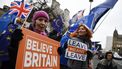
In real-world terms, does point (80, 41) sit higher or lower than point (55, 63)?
higher

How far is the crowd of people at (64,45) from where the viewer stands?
4.41 meters

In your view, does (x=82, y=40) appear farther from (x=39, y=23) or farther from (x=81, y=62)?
(x=39, y=23)

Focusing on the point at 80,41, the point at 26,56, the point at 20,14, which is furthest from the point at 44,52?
the point at 20,14

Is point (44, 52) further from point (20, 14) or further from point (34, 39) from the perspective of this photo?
point (20, 14)

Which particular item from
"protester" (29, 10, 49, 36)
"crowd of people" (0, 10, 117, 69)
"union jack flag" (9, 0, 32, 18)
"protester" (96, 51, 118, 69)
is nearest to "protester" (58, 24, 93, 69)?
"crowd of people" (0, 10, 117, 69)

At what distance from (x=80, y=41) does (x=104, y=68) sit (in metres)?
2.15

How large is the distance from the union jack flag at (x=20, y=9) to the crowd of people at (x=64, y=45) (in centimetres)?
122

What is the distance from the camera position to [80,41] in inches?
290

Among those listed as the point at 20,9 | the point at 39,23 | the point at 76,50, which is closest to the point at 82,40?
the point at 76,50

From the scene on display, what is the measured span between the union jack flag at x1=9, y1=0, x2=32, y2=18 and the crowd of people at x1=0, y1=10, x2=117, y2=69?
1216mm

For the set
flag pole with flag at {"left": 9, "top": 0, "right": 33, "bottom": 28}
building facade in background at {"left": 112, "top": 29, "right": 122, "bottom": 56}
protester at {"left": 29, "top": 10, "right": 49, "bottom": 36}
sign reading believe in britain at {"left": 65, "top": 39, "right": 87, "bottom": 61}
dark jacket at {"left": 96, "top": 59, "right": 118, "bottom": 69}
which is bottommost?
dark jacket at {"left": 96, "top": 59, "right": 118, "bottom": 69}

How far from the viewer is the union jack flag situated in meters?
8.74

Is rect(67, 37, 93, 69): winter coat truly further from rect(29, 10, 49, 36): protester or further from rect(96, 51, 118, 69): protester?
rect(29, 10, 49, 36): protester

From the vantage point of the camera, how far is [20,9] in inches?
354
